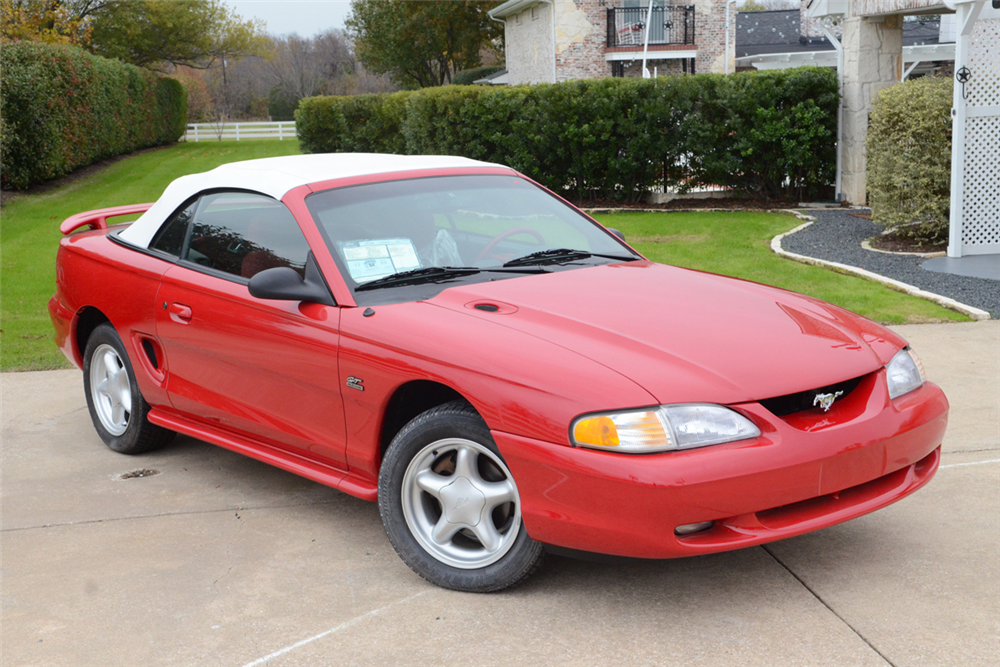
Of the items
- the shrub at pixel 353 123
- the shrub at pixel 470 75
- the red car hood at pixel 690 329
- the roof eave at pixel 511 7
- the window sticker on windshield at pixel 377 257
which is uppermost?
the roof eave at pixel 511 7

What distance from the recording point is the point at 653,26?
35.0m

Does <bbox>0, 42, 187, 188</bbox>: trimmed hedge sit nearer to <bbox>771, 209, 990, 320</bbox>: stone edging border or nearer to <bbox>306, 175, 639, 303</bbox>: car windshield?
<bbox>771, 209, 990, 320</bbox>: stone edging border

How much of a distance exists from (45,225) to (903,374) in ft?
A: 51.8

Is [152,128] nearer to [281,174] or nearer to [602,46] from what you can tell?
[602,46]

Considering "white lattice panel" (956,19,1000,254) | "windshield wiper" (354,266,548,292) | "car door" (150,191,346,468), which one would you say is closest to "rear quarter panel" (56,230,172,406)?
"car door" (150,191,346,468)

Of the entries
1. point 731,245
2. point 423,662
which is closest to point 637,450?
point 423,662

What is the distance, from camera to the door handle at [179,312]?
437cm

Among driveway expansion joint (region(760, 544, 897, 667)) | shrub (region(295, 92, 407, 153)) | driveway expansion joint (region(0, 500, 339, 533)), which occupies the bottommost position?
driveway expansion joint (region(760, 544, 897, 667))

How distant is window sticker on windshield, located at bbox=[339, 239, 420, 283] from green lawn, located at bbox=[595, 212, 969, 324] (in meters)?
5.05

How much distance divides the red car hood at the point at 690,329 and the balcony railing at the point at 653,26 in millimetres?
32183

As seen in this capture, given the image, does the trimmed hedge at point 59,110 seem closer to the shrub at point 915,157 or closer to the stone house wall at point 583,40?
the stone house wall at point 583,40

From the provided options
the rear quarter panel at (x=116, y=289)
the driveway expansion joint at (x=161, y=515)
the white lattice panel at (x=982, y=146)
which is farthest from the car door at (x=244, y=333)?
the white lattice panel at (x=982, y=146)

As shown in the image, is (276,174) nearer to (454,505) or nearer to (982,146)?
(454,505)

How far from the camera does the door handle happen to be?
4.37 m
